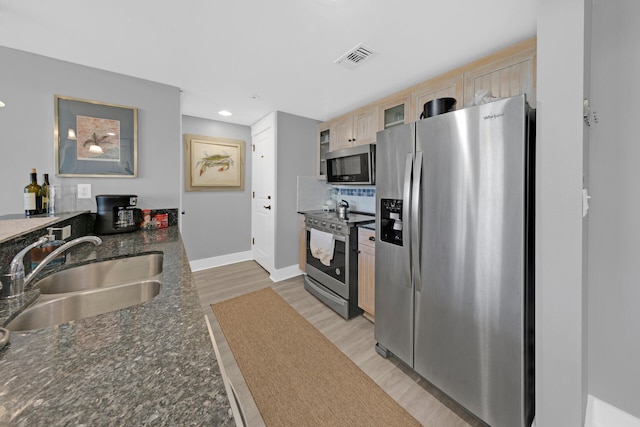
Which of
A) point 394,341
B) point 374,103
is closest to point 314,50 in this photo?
point 374,103

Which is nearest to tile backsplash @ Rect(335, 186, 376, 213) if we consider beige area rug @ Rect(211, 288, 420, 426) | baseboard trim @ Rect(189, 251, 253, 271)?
beige area rug @ Rect(211, 288, 420, 426)

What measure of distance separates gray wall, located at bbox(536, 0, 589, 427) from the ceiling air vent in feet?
3.28

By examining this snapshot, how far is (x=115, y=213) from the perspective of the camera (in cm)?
200

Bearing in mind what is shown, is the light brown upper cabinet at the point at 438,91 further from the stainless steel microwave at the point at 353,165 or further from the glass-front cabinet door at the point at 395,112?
the stainless steel microwave at the point at 353,165

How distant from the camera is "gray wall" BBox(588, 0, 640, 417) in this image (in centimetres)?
129

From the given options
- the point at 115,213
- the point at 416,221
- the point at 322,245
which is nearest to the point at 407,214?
the point at 416,221

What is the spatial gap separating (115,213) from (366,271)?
2.23 meters

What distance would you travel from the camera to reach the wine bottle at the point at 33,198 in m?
1.62

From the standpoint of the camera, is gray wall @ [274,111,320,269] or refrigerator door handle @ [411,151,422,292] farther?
gray wall @ [274,111,320,269]

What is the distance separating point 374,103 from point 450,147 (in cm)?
153

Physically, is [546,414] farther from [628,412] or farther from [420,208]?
[420,208]

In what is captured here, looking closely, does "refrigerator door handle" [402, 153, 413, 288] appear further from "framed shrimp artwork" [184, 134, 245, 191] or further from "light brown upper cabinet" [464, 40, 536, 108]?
"framed shrimp artwork" [184, 134, 245, 191]

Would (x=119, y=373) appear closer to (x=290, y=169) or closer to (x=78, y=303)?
(x=78, y=303)

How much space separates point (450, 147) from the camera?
1406mm
